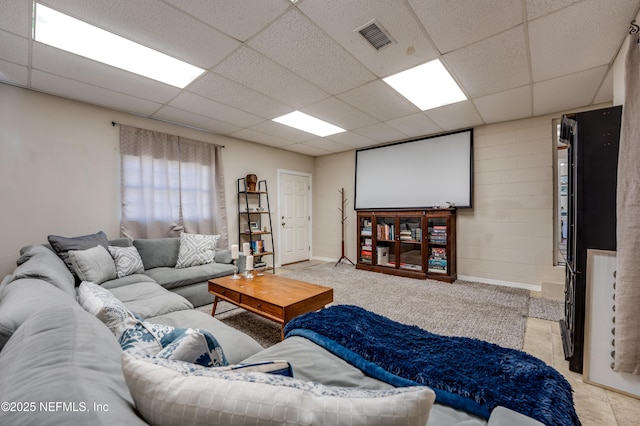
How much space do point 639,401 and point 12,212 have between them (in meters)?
5.57

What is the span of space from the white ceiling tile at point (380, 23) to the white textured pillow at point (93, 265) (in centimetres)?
290

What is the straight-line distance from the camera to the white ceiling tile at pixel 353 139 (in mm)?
4719

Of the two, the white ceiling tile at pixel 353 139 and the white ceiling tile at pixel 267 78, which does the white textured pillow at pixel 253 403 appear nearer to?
the white ceiling tile at pixel 267 78

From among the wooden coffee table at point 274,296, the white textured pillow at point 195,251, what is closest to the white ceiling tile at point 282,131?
the white textured pillow at point 195,251

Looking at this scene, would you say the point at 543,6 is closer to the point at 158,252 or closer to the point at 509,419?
the point at 509,419

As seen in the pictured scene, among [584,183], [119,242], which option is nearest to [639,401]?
[584,183]

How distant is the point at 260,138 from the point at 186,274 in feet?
9.16

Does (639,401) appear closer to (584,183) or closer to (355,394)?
(584,183)

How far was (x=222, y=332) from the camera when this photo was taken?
162 cm

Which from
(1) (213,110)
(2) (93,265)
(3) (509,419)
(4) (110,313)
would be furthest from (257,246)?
(3) (509,419)

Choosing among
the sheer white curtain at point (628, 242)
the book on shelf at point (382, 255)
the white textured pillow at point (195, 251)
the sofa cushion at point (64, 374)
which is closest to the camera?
the sofa cushion at point (64, 374)

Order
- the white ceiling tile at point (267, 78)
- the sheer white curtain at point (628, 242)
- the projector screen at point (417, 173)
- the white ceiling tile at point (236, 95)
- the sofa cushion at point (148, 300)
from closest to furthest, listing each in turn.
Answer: the sheer white curtain at point (628, 242) < the sofa cushion at point (148, 300) < the white ceiling tile at point (267, 78) < the white ceiling tile at point (236, 95) < the projector screen at point (417, 173)

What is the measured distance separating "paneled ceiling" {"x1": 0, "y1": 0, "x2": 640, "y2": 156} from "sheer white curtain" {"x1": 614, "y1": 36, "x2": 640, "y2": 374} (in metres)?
0.85

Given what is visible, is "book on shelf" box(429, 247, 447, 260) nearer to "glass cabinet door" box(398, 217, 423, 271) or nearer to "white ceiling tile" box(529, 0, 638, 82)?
"glass cabinet door" box(398, 217, 423, 271)
